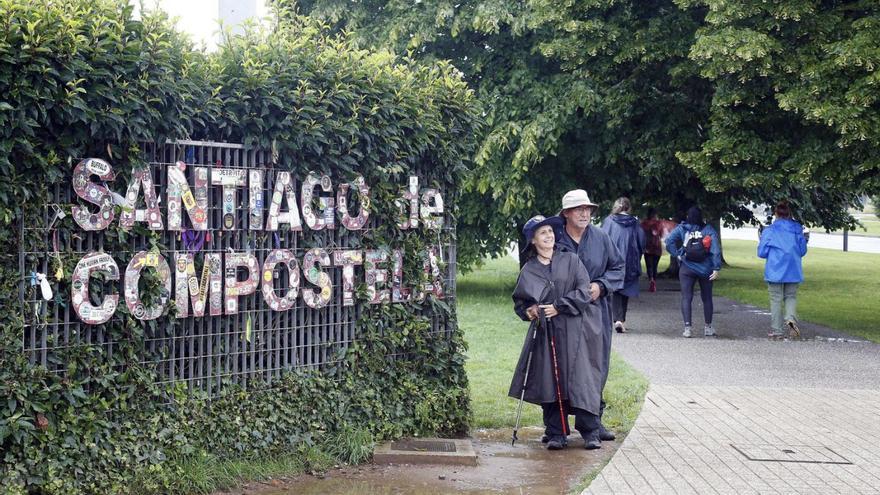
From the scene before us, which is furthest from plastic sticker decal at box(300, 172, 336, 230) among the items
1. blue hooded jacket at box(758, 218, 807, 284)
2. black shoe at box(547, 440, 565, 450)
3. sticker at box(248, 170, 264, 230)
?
blue hooded jacket at box(758, 218, 807, 284)

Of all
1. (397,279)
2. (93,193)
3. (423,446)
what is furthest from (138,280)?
(423,446)

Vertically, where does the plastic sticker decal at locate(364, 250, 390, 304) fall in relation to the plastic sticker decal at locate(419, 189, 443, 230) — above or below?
below

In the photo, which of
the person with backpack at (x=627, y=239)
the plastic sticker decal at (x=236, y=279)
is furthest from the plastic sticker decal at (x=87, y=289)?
the person with backpack at (x=627, y=239)

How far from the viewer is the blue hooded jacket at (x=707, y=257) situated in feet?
48.6

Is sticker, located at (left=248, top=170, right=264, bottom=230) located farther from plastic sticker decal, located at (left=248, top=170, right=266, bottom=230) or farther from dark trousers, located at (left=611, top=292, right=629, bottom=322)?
dark trousers, located at (left=611, top=292, right=629, bottom=322)

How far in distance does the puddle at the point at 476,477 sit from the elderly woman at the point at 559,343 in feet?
0.92

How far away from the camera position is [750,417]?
9.26m

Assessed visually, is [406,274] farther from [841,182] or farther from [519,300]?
[841,182]

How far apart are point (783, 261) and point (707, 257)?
959 mm

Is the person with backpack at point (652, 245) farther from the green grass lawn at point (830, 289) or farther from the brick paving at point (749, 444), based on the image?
the brick paving at point (749, 444)

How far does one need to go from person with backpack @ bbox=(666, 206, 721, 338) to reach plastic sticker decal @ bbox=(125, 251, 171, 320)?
31.7 feet

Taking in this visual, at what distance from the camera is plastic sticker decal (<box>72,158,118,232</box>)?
5984 mm

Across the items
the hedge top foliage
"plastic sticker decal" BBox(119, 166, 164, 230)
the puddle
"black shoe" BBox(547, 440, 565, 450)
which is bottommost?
the puddle

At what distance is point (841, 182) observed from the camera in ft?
47.7
